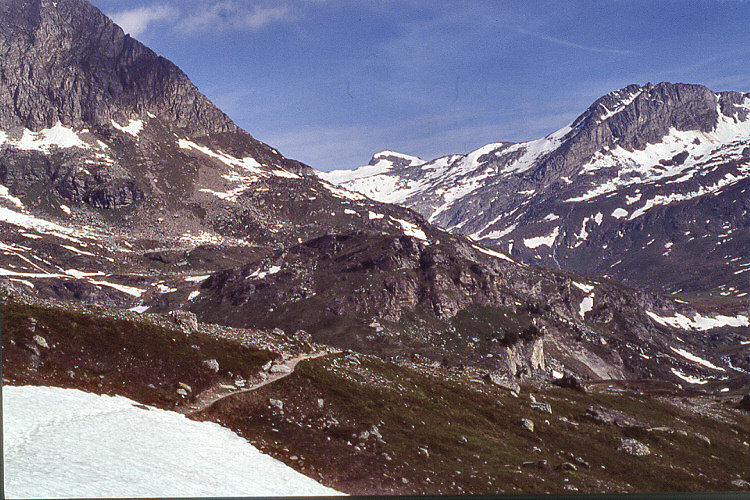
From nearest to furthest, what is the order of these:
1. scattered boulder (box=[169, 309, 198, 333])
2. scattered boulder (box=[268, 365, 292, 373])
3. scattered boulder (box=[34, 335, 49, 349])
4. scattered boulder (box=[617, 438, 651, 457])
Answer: scattered boulder (box=[34, 335, 49, 349]) → scattered boulder (box=[268, 365, 292, 373]) → scattered boulder (box=[169, 309, 198, 333]) → scattered boulder (box=[617, 438, 651, 457])

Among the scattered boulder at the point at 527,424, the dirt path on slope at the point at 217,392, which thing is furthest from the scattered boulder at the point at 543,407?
the dirt path on slope at the point at 217,392

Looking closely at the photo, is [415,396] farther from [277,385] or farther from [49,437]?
[49,437]

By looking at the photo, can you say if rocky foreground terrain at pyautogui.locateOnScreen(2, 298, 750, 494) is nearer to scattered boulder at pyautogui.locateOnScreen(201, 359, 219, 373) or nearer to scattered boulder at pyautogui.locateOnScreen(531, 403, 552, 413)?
scattered boulder at pyautogui.locateOnScreen(201, 359, 219, 373)

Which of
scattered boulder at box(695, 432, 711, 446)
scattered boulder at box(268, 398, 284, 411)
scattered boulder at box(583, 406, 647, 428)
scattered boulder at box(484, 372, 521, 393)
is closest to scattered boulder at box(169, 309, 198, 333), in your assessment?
scattered boulder at box(268, 398, 284, 411)

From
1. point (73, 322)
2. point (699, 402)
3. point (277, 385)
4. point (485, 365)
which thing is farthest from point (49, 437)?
point (485, 365)

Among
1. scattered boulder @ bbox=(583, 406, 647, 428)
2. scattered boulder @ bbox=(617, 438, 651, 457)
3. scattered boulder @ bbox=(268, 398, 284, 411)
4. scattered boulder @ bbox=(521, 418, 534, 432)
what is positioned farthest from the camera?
scattered boulder @ bbox=(583, 406, 647, 428)

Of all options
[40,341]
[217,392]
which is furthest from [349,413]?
[40,341]
